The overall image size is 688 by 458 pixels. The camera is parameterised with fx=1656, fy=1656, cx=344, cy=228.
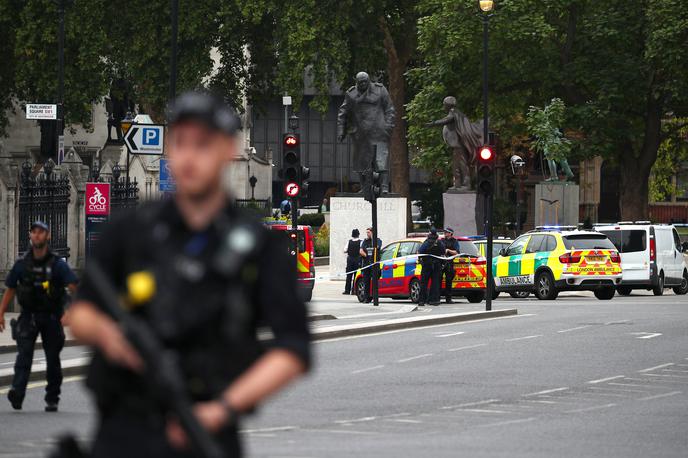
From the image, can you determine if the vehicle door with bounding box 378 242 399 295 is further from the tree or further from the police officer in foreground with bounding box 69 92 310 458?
the police officer in foreground with bounding box 69 92 310 458

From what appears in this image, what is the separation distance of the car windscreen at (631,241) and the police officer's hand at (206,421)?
119 ft

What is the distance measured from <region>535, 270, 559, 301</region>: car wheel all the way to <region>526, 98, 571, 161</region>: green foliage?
15.5 meters

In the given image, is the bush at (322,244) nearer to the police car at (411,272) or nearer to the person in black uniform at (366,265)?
the person in black uniform at (366,265)

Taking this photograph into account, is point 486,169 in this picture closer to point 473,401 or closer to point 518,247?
point 518,247

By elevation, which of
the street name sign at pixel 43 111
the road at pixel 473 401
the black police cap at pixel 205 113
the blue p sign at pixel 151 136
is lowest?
the road at pixel 473 401

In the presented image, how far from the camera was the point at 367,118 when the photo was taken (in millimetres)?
42375

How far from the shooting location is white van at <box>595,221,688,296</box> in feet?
131

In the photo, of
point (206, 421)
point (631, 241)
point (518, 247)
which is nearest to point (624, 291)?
point (631, 241)

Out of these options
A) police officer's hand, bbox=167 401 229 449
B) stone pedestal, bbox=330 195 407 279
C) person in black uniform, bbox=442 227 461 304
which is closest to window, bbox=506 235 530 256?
person in black uniform, bbox=442 227 461 304

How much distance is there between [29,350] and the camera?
14.9 m

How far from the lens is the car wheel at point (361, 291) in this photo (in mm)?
35531

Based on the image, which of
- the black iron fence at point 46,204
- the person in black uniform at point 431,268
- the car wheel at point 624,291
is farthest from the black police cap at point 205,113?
the car wheel at point 624,291

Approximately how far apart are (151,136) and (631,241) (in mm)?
16130

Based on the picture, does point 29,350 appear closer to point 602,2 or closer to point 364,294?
point 364,294
